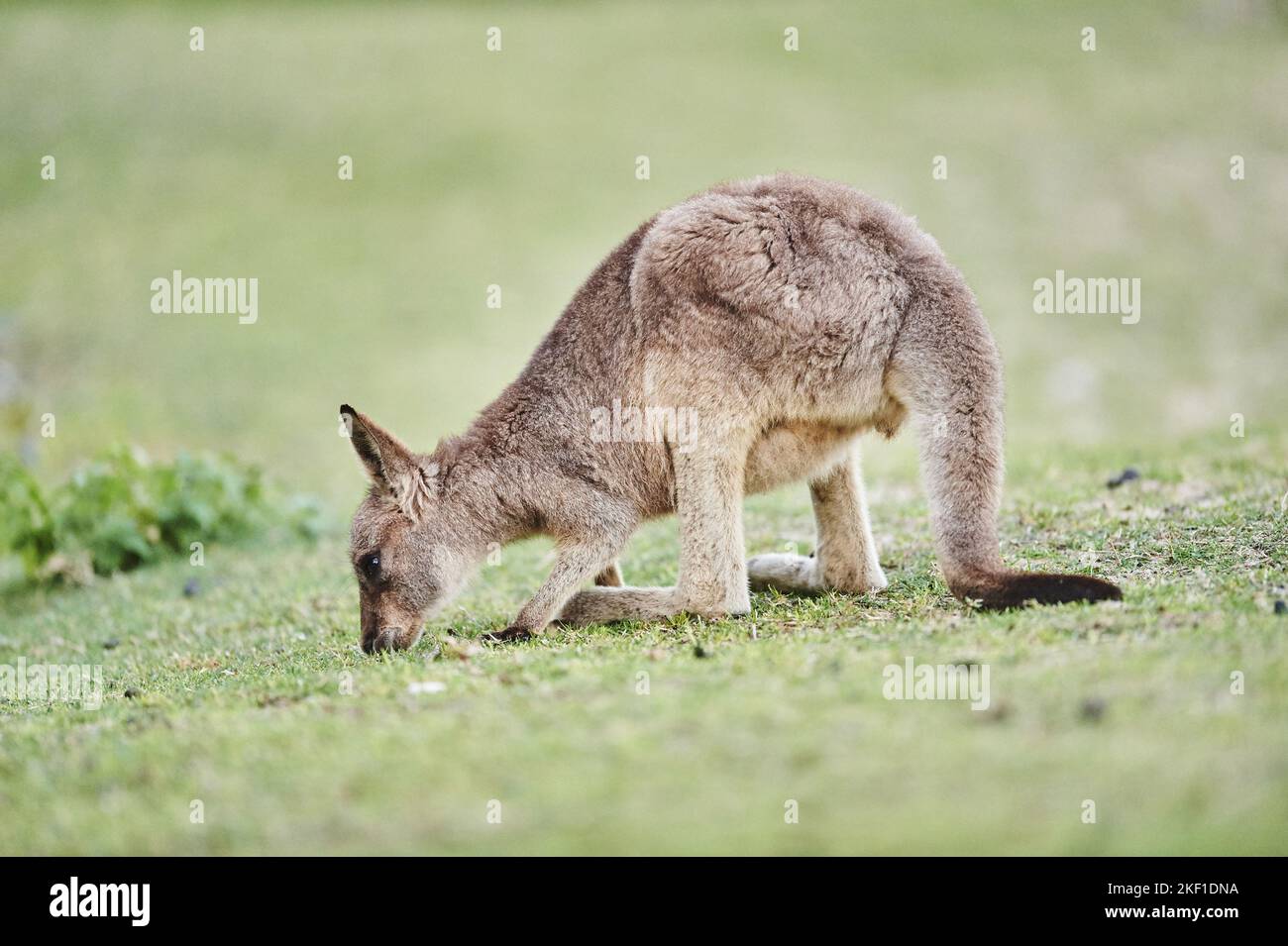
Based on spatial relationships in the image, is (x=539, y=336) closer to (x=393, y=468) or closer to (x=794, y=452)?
(x=393, y=468)

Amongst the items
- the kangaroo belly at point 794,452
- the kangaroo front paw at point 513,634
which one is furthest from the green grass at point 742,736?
the kangaroo belly at point 794,452

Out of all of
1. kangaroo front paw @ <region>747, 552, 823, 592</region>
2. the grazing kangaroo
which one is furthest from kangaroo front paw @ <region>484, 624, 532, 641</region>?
kangaroo front paw @ <region>747, 552, 823, 592</region>

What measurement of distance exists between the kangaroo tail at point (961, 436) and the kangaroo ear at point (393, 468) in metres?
2.38

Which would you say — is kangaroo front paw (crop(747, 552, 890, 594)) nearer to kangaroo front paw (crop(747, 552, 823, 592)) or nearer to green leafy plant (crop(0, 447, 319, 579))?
kangaroo front paw (crop(747, 552, 823, 592))

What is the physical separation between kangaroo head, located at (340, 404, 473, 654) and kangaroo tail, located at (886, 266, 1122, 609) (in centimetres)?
236

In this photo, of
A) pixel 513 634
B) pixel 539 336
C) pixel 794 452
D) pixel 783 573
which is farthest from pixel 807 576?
pixel 539 336

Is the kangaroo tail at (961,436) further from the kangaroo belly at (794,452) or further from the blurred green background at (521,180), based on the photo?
the blurred green background at (521,180)

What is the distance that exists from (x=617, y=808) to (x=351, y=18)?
29885 mm

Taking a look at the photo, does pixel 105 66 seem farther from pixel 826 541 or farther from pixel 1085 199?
pixel 826 541

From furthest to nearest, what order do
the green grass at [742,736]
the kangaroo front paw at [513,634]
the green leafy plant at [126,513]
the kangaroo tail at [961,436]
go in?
the green leafy plant at [126,513], the kangaroo front paw at [513,634], the kangaroo tail at [961,436], the green grass at [742,736]

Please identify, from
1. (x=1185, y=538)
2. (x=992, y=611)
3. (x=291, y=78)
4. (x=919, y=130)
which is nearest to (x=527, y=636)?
(x=992, y=611)

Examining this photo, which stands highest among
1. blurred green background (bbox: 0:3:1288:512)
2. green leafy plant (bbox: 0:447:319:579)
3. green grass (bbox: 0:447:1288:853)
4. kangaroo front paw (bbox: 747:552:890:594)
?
blurred green background (bbox: 0:3:1288:512)

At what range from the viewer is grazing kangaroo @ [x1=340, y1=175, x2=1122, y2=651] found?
5906 mm

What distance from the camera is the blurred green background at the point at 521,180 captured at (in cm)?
1709
